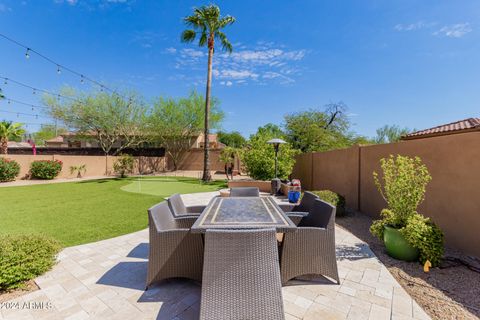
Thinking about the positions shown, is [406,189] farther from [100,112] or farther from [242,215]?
[100,112]

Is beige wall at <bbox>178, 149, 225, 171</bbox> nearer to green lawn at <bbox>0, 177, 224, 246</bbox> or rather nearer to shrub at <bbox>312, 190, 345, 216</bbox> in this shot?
green lawn at <bbox>0, 177, 224, 246</bbox>

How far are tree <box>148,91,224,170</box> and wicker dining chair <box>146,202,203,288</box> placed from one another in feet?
58.4

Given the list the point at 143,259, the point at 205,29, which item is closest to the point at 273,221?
the point at 143,259

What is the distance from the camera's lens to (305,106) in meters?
21.0

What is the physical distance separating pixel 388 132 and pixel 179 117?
90.7 feet

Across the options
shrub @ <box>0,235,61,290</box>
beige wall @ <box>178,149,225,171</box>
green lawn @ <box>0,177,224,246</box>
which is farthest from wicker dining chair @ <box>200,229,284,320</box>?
beige wall @ <box>178,149,225,171</box>

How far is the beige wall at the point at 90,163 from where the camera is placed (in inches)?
517

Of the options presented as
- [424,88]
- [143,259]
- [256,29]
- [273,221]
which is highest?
[256,29]

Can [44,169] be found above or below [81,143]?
below

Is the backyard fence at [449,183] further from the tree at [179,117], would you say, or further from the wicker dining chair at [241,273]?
the tree at [179,117]

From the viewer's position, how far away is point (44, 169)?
1328 centimetres

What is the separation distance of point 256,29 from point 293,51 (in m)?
2.22

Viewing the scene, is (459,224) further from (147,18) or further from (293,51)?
(147,18)

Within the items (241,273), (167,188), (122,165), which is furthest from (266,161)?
(122,165)
